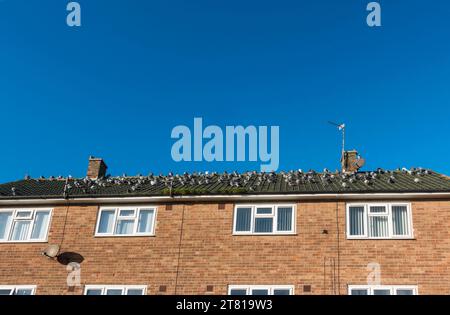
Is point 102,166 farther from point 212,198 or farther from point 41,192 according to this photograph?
point 212,198

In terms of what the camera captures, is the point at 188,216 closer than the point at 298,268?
No

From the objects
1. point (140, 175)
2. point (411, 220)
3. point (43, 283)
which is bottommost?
point (43, 283)

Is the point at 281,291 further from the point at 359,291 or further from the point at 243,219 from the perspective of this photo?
the point at 243,219

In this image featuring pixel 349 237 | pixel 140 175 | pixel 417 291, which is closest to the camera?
pixel 417 291

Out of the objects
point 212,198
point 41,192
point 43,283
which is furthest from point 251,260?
point 41,192

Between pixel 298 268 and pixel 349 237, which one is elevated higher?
pixel 349 237

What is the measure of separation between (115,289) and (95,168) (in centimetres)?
753

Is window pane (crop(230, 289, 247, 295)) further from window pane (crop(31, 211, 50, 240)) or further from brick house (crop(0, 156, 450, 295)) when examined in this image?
window pane (crop(31, 211, 50, 240))

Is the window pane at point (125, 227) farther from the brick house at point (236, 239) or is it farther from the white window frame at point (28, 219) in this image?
the white window frame at point (28, 219)

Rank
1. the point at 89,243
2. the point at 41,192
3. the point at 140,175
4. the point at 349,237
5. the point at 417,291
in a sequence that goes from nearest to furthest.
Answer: the point at 417,291 → the point at 349,237 → the point at 89,243 → the point at 41,192 → the point at 140,175

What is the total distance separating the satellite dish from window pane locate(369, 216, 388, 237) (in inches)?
390

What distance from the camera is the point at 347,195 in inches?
693

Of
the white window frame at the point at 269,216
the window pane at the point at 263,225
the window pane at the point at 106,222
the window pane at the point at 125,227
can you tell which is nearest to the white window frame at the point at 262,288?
the white window frame at the point at 269,216

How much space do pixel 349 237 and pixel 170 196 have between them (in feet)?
19.4
